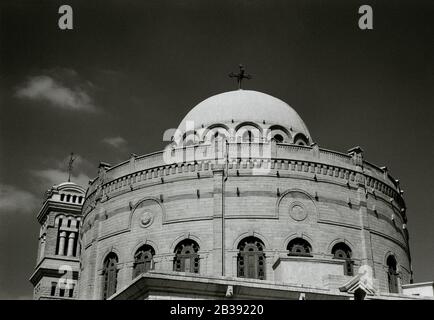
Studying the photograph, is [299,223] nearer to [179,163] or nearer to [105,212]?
[179,163]

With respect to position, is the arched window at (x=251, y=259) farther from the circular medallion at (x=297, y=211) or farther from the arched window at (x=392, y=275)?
the arched window at (x=392, y=275)

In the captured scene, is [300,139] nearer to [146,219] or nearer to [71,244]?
[146,219]

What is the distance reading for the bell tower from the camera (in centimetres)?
3844

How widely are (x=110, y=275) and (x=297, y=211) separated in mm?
10071

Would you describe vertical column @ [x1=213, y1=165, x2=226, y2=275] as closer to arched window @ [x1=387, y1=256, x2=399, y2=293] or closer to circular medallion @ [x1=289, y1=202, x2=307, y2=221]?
circular medallion @ [x1=289, y1=202, x2=307, y2=221]

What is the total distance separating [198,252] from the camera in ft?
91.6

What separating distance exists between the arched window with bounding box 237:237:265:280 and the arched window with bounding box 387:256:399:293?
692 cm

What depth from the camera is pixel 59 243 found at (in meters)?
41.0

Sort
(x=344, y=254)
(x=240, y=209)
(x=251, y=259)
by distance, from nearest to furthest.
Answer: (x=251, y=259)
(x=240, y=209)
(x=344, y=254)

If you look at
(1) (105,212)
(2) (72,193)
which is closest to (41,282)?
(2) (72,193)

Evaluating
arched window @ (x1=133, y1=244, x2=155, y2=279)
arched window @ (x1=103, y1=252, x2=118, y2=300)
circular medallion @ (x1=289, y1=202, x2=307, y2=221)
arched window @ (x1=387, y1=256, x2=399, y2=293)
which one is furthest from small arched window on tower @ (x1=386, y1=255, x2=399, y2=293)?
arched window @ (x1=103, y1=252, x2=118, y2=300)

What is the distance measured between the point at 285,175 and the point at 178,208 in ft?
18.3

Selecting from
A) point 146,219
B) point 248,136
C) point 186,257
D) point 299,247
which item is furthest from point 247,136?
point 186,257

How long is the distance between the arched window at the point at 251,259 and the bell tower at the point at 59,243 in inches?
601
